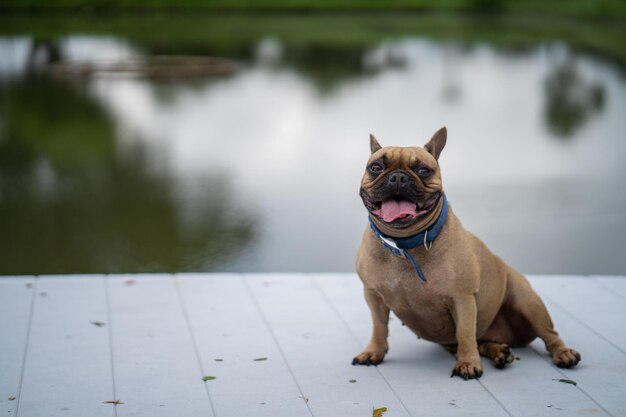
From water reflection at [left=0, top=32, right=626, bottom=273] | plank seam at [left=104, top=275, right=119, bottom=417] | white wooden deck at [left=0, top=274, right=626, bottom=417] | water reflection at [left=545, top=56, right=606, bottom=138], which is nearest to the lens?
white wooden deck at [left=0, top=274, right=626, bottom=417]

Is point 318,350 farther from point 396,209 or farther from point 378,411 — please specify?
point 396,209

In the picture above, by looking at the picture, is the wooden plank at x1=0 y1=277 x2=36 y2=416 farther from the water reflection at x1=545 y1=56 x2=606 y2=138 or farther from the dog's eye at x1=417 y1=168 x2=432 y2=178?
the water reflection at x1=545 y1=56 x2=606 y2=138

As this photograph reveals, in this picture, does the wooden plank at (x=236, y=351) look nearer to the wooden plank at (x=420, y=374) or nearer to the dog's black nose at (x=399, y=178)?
the wooden plank at (x=420, y=374)

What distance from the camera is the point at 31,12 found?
2714 cm

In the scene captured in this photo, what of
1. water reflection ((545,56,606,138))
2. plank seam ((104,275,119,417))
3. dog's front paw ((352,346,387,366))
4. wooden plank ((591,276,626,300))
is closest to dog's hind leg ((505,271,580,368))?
dog's front paw ((352,346,387,366))

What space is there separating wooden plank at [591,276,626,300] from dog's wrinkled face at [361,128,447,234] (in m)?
1.68

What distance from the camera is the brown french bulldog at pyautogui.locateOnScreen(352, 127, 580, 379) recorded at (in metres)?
3.38

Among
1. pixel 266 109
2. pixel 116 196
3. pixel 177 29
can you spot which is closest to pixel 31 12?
pixel 177 29

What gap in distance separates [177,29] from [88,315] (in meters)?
18.9

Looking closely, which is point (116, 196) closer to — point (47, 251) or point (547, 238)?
point (47, 251)

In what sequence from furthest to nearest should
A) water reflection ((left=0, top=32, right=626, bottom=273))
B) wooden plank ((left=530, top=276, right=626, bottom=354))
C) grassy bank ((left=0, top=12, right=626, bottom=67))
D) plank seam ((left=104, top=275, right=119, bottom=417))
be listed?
grassy bank ((left=0, top=12, right=626, bottom=67)) < water reflection ((left=0, top=32, right=626, bottom=273)) < wooden plank ((left=530, top=276, right=626, bottom=354)) < plank seam ((left=104, top=275, right=119, bottom=417))

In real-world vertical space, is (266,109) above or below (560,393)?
below

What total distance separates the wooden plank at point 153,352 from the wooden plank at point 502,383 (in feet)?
2.43

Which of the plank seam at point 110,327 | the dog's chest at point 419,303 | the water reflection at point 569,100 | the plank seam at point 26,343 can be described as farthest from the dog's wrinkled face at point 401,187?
the water reflection at point 569,100
